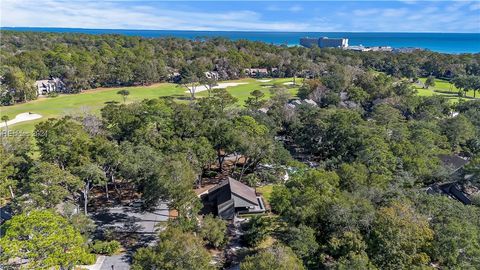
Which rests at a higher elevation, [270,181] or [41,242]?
[41,242]

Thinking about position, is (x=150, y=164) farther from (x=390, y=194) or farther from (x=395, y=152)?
(x=395, y=152)

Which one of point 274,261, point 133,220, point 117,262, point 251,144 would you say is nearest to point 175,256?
point 274,261

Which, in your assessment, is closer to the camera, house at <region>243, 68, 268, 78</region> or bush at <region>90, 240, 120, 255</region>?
bush at <region>90, 240, 120, 255</region>

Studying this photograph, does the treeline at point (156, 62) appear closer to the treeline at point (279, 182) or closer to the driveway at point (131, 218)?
the treeline at point (279, 182)

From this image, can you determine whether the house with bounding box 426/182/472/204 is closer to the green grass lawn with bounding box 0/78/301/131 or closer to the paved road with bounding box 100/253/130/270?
the paved road with bounding box 100/253/130/270

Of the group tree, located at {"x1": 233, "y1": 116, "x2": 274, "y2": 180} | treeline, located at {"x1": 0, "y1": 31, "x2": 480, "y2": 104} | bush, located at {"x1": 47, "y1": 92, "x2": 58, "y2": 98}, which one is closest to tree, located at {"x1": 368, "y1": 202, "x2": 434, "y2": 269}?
tree, located at {"x1": 233, "y1": 116, "x2": 274, "y2": 180}

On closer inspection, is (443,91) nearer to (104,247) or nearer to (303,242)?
(303,242)
